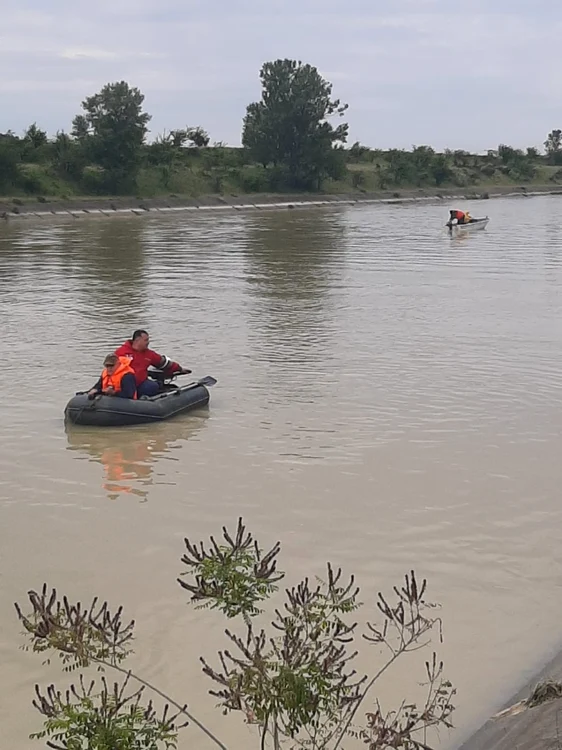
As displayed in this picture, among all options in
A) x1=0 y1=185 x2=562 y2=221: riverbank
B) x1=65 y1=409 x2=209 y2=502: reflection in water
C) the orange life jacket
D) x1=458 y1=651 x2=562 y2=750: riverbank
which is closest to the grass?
x1=0 y1=185 x2=562 y2=221: riverbank

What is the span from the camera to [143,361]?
1139 centimetres

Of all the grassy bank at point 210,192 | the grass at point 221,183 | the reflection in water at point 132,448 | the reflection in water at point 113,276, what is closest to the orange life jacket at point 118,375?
the reflection in water at point 132,448

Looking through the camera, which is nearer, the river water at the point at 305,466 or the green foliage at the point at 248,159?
the river water at the point at 305,466

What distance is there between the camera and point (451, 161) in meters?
93.7

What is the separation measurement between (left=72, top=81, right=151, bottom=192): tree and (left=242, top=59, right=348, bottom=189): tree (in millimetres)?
13144

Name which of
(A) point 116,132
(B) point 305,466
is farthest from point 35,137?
(B) point 305,466

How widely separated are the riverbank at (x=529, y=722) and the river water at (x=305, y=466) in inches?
7.4

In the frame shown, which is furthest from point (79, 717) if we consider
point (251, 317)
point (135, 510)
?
point (251, 317)

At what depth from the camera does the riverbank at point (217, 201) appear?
5119 centimetres

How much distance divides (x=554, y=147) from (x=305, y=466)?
111419mm

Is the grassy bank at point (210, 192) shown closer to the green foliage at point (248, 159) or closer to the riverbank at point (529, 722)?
the green foliage at point (248, 159)

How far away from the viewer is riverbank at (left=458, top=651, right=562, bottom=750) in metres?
4.21

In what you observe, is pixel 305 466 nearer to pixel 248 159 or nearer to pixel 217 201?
pixel 217 201

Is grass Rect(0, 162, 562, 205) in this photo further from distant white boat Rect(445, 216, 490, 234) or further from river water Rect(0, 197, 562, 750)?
river water Rect(0, 197, 562, 750)
